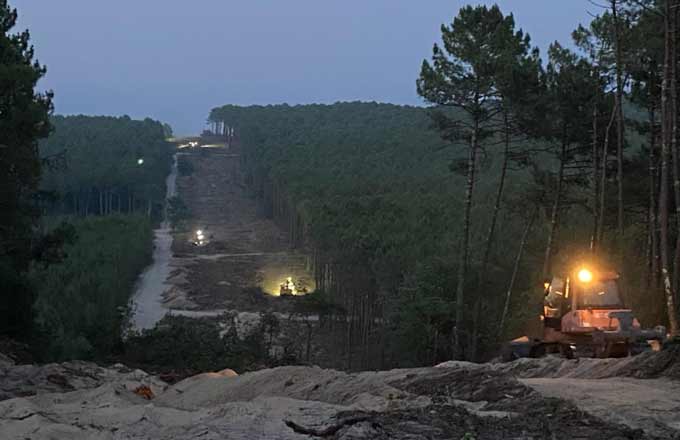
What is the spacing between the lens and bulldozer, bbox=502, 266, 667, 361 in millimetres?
13117

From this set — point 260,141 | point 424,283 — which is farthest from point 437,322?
point 260,141

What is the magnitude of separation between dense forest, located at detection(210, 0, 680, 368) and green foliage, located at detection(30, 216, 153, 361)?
29.7ft

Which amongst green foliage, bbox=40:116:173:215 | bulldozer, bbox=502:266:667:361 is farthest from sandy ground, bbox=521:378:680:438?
green foliage, bbox=40:116:173:215

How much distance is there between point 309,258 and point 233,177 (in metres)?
55.3

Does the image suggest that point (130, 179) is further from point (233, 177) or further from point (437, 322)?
point (437, 322)

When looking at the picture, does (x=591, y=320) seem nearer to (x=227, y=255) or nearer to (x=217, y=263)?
(x=217, y=263)

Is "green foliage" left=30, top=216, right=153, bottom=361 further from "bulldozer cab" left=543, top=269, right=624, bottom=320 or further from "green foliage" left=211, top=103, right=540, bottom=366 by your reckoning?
"bulldozer cab" left=543, top=269, right=624, bottom=320

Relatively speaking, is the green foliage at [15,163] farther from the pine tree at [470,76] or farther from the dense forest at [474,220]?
the pine tree at [470,76]

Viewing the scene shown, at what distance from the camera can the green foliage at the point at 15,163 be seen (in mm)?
21078

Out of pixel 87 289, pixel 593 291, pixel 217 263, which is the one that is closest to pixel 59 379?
pixel 593 291

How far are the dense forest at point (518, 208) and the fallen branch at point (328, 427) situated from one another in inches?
353

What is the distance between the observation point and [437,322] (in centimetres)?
2830

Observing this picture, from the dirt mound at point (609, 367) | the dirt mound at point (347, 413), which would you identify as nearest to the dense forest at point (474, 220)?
the dirt mound at point (609, 367)

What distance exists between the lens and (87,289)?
3541cm
